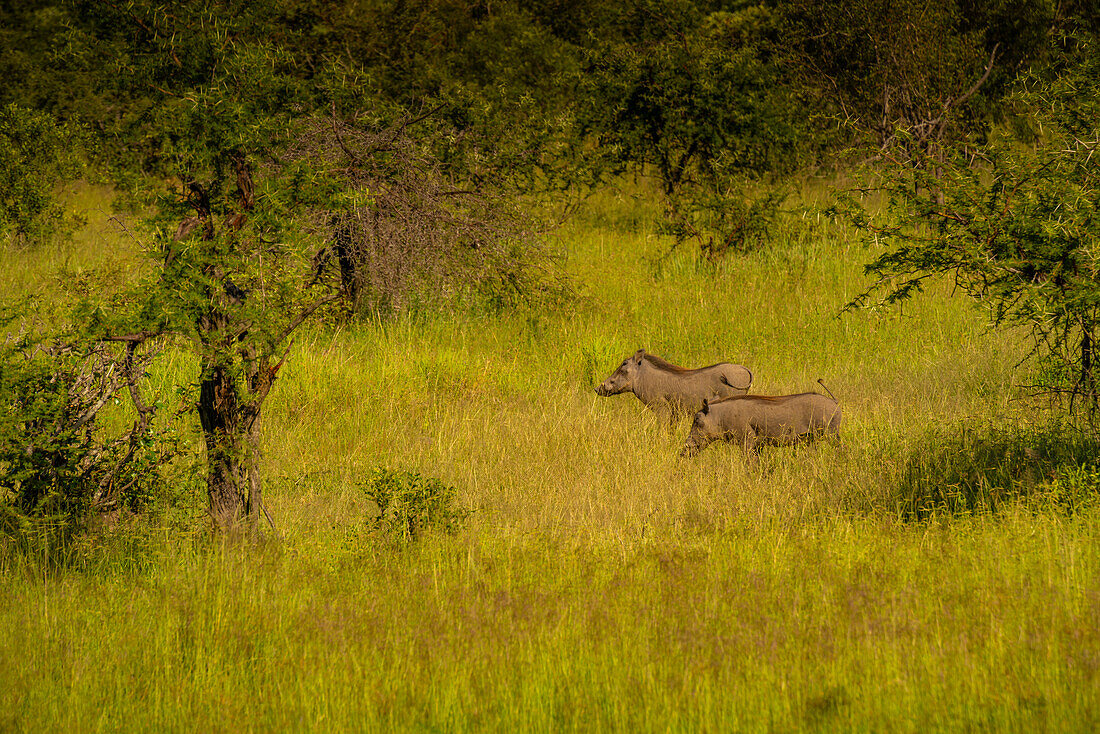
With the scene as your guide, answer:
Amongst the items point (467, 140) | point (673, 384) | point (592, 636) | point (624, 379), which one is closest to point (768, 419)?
point (673, 384)

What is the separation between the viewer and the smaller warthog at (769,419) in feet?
22.6

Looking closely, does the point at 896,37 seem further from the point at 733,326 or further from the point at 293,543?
the point at 293,543

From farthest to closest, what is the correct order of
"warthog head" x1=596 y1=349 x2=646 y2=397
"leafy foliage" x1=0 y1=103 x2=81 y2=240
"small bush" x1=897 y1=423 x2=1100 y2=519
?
1. "leafy foliage" x1=0 y1=103 x2=81 y2=240
2. "warthog head" x1=596 y1=349 x2=646 y2=397
3. "small bush" x1=897 y1=423 x2=1100 y2=519

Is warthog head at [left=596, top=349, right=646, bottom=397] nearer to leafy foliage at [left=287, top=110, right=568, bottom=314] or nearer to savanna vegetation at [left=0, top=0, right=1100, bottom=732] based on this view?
savanna vegetation at [left=0, top=0, right=1100, bottom=732]

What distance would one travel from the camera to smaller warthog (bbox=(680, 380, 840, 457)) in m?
6.88

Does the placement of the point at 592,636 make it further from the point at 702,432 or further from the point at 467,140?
the point at 467,140

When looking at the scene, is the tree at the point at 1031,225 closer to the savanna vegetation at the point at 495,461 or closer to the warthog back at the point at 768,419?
the savanna vegetation at the point at 495,461

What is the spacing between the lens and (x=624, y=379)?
832 cm

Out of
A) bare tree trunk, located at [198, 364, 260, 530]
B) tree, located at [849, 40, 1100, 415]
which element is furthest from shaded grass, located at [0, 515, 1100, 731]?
tree, located at [849, 40, 1100, 415]

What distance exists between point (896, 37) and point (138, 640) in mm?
17336

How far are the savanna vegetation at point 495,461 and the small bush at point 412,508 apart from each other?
3cm

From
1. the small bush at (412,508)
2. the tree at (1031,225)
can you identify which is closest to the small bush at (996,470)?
the tree at (1031,225)

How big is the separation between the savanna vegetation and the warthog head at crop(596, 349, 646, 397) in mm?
276

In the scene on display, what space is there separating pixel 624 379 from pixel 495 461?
1541 mm
